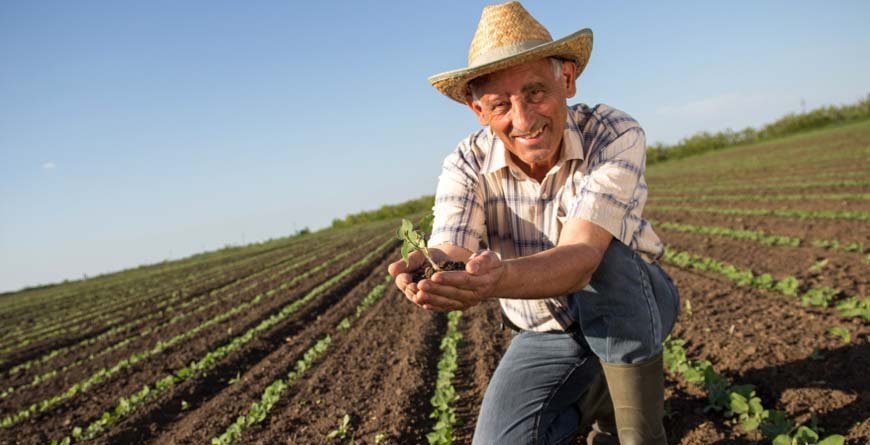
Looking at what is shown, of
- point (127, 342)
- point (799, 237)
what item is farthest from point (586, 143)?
point (127, 342)

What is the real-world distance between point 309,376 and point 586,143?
13.7 ft

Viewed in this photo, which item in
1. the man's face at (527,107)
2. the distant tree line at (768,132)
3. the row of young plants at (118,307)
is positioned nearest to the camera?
the man's face at (527,107)

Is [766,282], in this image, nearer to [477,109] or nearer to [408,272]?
[477,109]

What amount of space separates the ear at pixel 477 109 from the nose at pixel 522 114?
186 millimetres

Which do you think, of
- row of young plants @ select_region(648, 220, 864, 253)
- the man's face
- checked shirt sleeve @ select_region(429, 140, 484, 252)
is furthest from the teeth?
row of young plants @ select_region(648, 220, 864, 253)

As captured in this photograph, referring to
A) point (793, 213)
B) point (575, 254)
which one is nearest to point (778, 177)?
point (793, 213)

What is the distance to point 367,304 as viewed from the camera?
9.00 m

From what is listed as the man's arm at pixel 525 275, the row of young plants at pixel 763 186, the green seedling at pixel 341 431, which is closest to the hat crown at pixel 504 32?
the man's arm at pixel 525 275

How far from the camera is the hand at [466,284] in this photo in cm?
174

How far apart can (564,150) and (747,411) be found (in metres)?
1.83

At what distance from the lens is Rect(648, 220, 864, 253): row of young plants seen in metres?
6.43

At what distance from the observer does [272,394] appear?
5.21 m

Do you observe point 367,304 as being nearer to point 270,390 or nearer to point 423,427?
point 270,390

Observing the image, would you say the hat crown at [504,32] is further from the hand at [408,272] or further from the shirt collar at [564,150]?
the hand at [408,272]
